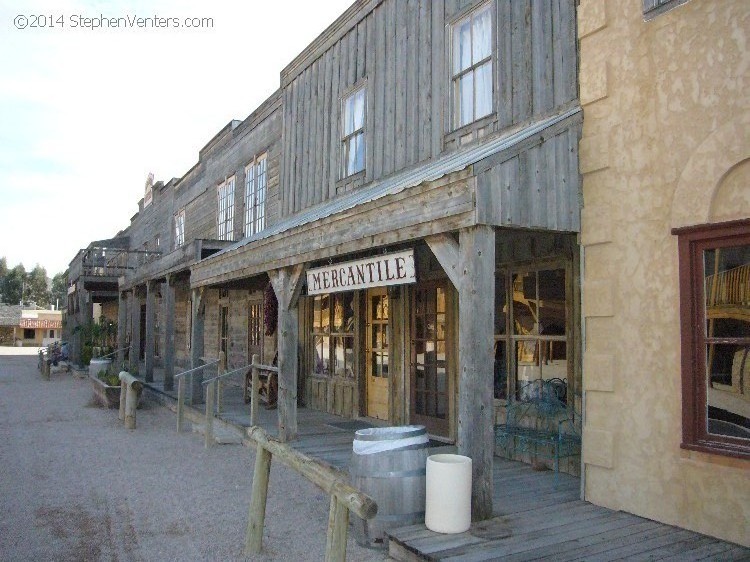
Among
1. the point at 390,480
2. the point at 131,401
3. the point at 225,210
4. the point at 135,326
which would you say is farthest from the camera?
the point at 135,326

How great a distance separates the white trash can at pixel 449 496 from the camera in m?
4.67

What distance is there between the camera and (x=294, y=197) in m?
12.1

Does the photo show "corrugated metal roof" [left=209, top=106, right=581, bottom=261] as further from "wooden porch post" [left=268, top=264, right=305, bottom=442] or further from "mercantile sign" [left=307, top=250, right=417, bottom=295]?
"wooden porch post" [left=268, top=264, right=305, bottom=442]

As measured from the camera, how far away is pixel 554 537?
181 inches

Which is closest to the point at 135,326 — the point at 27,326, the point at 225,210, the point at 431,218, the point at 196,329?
the point at 225,210

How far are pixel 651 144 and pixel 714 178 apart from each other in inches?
24.9

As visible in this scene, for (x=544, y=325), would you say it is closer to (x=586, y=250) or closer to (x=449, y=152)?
(x=586, y=250)

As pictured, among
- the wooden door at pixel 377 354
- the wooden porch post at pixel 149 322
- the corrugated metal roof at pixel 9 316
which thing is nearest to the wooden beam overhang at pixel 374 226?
the wooden door at pixel 377 354

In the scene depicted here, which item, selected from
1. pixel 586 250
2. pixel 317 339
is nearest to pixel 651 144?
pixel 586 250

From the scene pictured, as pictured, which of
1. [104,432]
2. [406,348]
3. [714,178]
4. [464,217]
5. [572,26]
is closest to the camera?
[714,178]

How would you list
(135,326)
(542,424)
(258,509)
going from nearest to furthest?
(258,509)
(542,424)
(135,326)

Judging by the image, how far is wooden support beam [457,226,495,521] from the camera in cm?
494

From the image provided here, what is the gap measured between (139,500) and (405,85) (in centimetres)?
603

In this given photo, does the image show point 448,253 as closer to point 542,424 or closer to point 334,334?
point 542,424
